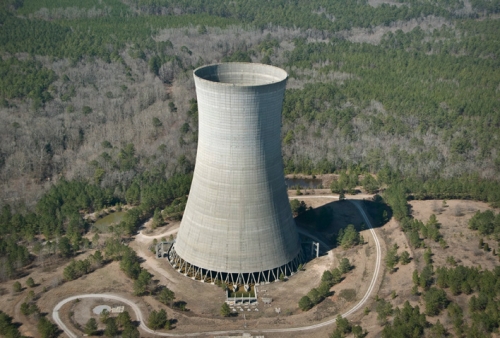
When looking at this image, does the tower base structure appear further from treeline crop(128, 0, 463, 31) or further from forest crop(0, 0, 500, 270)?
treeline crop(128, 0, 463, 31)

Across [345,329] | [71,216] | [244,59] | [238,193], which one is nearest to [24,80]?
[244,59]

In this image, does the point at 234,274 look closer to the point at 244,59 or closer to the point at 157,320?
the point at 157,320

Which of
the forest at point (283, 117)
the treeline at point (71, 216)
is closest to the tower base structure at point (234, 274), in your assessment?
the forest at point (283, 117)

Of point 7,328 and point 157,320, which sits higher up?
point 157,320

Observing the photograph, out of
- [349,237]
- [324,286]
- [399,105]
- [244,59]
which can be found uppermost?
[244,59]

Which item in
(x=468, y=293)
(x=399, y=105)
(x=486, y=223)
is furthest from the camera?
(x=399, y=105)

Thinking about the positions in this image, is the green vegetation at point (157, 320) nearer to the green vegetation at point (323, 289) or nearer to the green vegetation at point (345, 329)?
the green vegetation at point (323, 289)
